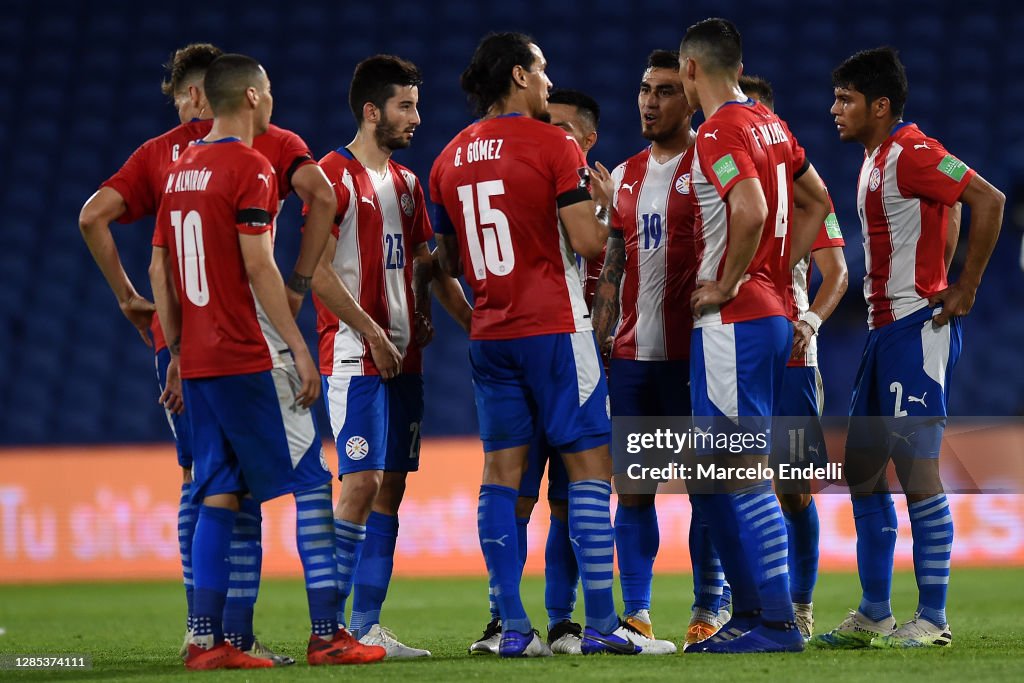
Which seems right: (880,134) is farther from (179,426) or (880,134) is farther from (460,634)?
(179,426)

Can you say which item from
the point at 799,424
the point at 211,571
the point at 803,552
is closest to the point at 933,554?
the point at 803,552

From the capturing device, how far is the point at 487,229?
4965 millimetres

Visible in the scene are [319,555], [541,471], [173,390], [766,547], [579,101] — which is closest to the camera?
[766,547]

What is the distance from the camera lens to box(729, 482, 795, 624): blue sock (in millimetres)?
4594

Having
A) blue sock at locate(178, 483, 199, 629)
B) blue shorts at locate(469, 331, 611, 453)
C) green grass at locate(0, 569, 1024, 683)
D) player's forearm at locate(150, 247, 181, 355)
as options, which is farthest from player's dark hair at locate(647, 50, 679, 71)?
blue sock at locate(178, 483, 199, 629)

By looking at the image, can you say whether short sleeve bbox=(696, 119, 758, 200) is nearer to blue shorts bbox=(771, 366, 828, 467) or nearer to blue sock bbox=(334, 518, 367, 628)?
blue shorts bbox=(771, 366, 828, 467)

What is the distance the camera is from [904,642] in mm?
5055

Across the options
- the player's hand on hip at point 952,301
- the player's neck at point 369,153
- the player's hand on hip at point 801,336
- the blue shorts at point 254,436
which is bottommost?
the blue shorts at point 254,436

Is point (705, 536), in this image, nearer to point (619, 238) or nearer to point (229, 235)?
point (619, 238)

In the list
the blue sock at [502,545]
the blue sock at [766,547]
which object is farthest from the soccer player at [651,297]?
the blue sock at [766,547]

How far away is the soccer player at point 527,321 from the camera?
4.86 meters

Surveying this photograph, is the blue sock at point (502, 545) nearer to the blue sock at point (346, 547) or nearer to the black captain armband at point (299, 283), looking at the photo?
the blue sock at point (346, 547)

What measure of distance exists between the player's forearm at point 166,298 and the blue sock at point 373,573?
3.94 ft

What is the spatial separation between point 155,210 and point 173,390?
94cm
